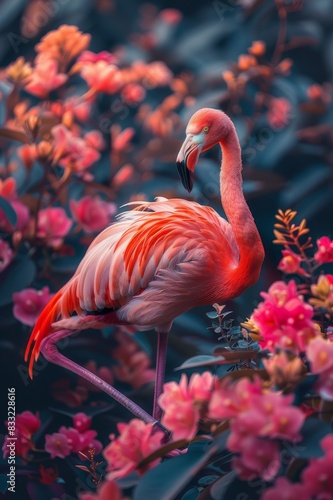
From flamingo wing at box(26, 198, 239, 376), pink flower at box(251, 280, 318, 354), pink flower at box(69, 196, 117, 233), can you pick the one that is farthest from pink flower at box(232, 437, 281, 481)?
pink flower at box(69, 196, 117, 233)

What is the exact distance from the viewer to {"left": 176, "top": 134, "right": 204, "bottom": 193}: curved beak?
1.06 m

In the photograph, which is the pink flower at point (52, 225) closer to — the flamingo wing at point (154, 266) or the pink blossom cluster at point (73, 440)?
the flamingo wing at point (154, 266)

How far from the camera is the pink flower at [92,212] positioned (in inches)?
46.9

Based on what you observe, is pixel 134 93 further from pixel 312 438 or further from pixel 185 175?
pixel 312 438

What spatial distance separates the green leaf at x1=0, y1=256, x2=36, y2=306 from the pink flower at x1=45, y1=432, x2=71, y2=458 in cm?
24

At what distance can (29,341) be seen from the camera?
1.14m

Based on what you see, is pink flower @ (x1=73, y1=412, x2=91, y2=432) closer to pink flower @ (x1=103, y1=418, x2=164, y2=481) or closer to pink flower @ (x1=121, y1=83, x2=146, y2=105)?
pink flower @ (x1=103, y1=418, x2=164, y2=481)

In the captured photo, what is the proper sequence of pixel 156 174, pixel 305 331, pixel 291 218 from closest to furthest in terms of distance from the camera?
1. pixel 305 331
2. pixel 291 218
3. pixel 156 174

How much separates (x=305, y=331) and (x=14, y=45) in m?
0.79

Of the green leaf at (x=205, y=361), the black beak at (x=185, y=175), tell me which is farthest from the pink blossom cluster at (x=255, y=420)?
the black beak at (x=185, y=175)

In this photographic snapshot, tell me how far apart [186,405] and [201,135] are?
Answer: 18.5 inches

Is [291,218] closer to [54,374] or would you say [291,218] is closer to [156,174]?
[156,174]

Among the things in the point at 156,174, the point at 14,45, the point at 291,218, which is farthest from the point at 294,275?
the point at 14,45

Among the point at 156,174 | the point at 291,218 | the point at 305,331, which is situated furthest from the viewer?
the point at 156,174
